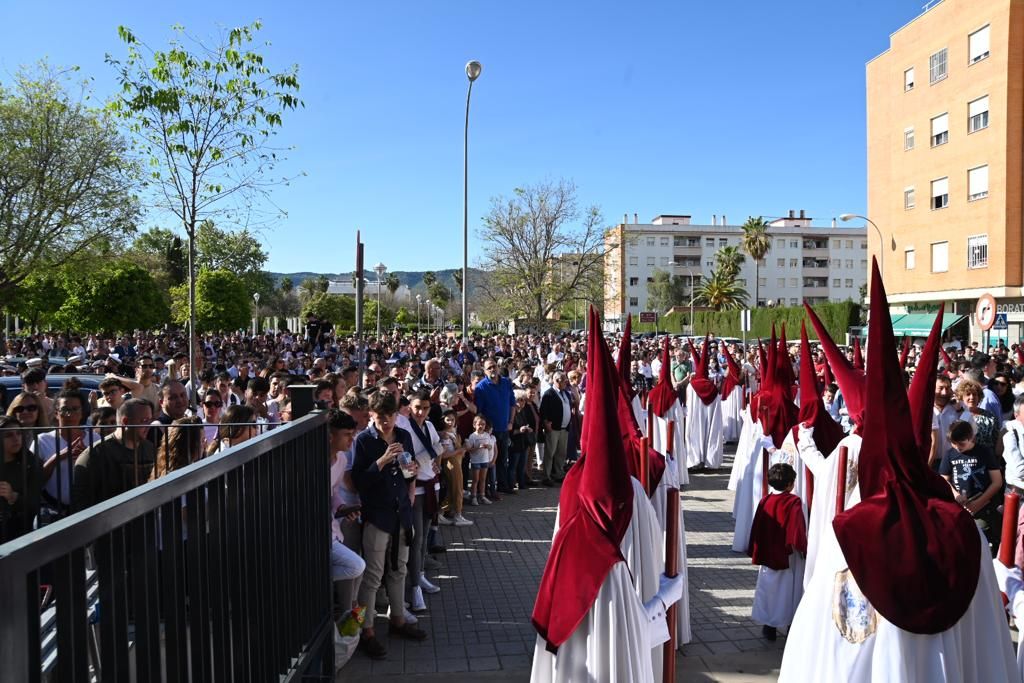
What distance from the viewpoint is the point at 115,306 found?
1914 inches

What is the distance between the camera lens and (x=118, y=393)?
8.47m

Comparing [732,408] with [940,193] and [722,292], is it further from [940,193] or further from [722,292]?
[722,292]

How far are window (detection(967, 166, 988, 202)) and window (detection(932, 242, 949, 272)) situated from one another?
241 centimetres

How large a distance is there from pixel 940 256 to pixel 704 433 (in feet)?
86.6

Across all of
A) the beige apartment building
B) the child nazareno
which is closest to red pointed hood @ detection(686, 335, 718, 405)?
the child nazareno

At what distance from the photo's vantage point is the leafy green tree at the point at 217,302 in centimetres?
5206

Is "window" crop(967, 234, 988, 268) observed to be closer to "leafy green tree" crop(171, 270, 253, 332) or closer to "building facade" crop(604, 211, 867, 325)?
"leafy green tree" crop(171, 270, 253, 332)

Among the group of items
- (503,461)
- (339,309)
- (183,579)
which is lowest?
(503,461)

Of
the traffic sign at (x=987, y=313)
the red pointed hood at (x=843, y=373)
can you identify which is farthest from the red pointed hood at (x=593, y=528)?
the traffic sign at (x=987, y=313)

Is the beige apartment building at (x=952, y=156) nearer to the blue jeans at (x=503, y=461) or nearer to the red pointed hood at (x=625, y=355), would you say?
the blue jeans at (x=503, y=461)

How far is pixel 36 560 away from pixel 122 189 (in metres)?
20.3

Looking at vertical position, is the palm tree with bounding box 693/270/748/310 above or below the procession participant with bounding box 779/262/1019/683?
above

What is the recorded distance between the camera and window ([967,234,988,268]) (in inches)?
1253

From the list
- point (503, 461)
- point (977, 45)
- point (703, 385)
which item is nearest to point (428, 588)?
point (503, 461)
